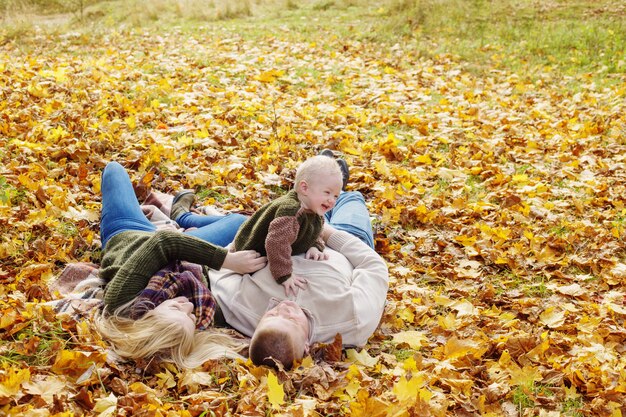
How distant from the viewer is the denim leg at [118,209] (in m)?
3.89

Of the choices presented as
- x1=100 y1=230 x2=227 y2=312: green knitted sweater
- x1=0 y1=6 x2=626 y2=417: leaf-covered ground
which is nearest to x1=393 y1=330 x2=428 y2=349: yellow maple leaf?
x1=0 y1=6 x2=626 y2=417: leaf-covered ground

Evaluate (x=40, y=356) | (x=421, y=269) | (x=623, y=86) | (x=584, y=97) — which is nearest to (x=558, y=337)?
(x=421, y=269)

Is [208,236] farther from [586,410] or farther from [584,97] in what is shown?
[584,97]

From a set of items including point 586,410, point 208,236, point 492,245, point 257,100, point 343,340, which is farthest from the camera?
point 257,100

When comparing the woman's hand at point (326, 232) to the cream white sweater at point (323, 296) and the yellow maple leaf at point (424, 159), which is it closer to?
the cream white sweater at point (323, 296)

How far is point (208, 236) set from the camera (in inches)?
160

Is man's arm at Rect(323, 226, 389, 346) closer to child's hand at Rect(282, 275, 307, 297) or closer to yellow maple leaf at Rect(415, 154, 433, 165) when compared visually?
child's hand at Rect(282, 275, 307, 297)

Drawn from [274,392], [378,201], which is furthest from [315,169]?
[378,201]

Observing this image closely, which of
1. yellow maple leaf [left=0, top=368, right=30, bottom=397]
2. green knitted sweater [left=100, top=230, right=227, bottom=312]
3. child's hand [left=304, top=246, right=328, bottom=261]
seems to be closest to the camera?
yellow maple leaf [left=0, top=368, right=30, bottom=397]

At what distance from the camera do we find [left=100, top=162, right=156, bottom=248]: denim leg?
389 cm

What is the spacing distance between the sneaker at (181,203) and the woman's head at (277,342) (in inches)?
72.8

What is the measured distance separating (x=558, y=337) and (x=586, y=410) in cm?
69

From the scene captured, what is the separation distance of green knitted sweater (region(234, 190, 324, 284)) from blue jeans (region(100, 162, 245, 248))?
60 centimetres

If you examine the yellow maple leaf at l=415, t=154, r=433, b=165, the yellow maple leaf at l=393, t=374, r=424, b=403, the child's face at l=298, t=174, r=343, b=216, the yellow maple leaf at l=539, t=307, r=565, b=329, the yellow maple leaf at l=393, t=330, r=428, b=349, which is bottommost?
the yellow maple leaf at l=539, t=307, r=565, b=329
